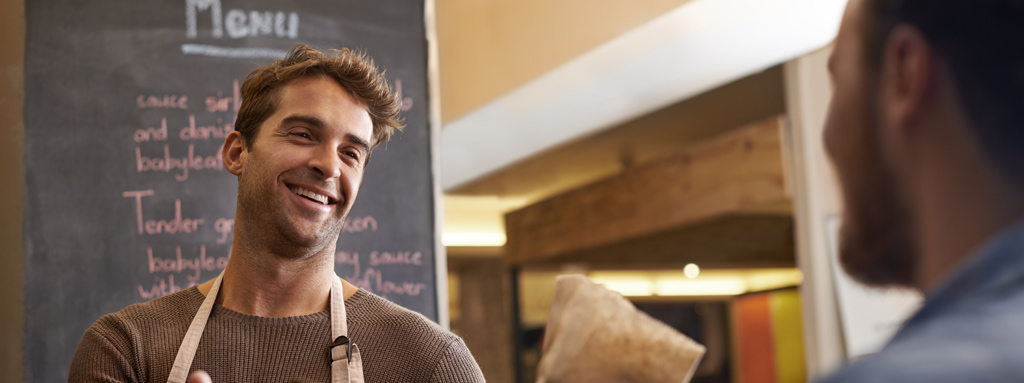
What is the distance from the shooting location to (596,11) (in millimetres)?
2855

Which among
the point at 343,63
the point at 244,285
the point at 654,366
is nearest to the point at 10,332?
the point at 244,285

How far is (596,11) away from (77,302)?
5.98 ft

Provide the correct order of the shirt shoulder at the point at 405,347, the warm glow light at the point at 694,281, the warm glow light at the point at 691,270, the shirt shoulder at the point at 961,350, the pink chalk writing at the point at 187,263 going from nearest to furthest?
the shirt shoulder at the point at 961,350
the shirt shoulder at the point at 405,347
the pink chalk writing at the point at 187,263
the warm glow light at the point at 691,270
the warm glow light at the point at 694,281

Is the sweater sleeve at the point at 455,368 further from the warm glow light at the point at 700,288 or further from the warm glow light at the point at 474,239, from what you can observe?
the warm glow light at the point at 700,288

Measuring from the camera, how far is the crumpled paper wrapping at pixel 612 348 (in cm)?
74

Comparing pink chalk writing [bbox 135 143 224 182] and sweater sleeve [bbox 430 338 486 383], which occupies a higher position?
pink chalk writing [bbox 135 143 224 182]

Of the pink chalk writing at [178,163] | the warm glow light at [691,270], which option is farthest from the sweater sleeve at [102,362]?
the warm glow light at [691,270]

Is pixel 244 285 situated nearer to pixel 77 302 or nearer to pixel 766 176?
pixel 77 302

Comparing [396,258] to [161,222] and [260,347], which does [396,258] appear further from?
[260,347]

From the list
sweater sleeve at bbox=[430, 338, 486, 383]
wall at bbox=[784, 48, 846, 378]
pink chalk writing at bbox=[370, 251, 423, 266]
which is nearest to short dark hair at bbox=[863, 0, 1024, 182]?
A: sweater sleeve at bbox=[430, 338, 486, 383]

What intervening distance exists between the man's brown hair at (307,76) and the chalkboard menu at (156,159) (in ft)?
2.83

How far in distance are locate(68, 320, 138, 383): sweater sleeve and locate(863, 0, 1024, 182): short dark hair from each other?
119 centimetres

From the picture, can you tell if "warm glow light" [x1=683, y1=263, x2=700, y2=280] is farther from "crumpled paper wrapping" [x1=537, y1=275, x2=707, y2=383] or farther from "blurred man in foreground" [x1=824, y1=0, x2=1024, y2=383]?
"blurred man in foreground" [x1=824, y1=0, x2=1024, y2=383]

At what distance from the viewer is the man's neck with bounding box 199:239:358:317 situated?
4.60 feet
